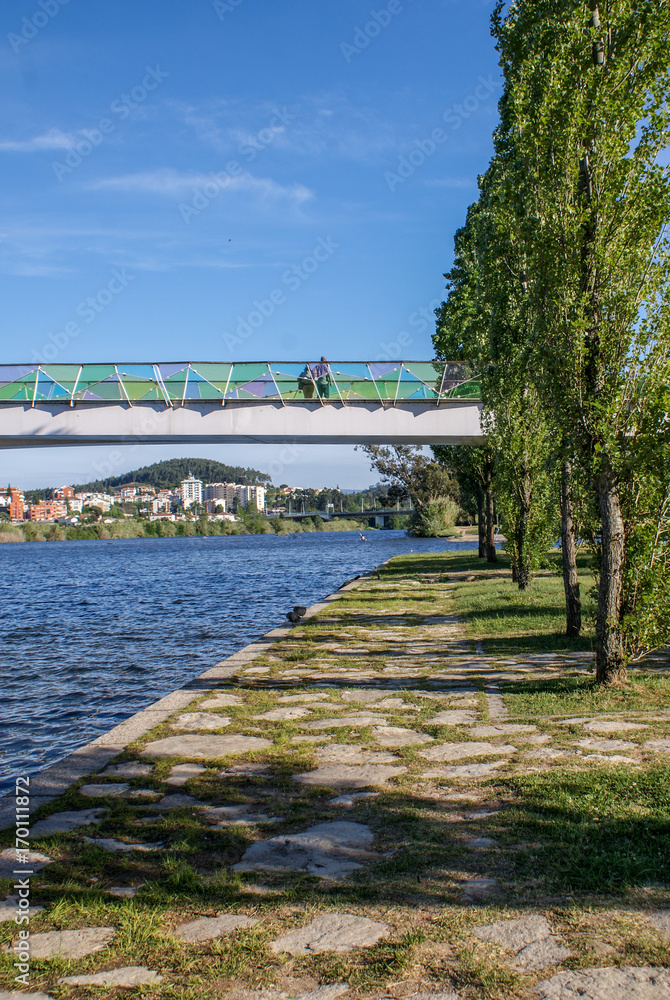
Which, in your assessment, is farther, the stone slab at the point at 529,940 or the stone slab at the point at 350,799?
the stone slab at the point at 350,799

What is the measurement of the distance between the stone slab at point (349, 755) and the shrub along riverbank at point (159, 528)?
119258mm

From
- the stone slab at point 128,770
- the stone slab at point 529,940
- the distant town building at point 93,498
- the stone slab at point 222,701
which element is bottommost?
the stone slab at point 222,701

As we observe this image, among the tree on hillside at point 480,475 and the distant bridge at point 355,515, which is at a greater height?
the tree on hillside at point 480,475

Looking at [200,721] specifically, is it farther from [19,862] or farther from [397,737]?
[19,862]

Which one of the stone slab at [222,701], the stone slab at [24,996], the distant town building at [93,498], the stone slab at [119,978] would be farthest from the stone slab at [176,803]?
the distant town building at [93,498]

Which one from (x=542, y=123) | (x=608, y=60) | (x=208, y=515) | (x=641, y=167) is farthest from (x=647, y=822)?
(x=208, y=515)

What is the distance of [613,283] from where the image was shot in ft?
25.5

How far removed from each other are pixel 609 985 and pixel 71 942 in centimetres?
221

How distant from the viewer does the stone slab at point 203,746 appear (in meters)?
6.22

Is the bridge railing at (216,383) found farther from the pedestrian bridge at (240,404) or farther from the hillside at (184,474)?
the hillside at (184,474)

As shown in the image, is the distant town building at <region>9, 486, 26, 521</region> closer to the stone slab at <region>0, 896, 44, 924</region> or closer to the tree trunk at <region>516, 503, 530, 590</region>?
the tree trunk at <region>516, 503, 530, 590</region>

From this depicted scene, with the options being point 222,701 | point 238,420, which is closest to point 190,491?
point 238,420

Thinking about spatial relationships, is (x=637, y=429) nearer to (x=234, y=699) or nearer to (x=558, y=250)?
(x=558, y=250)

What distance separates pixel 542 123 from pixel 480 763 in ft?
21.2
